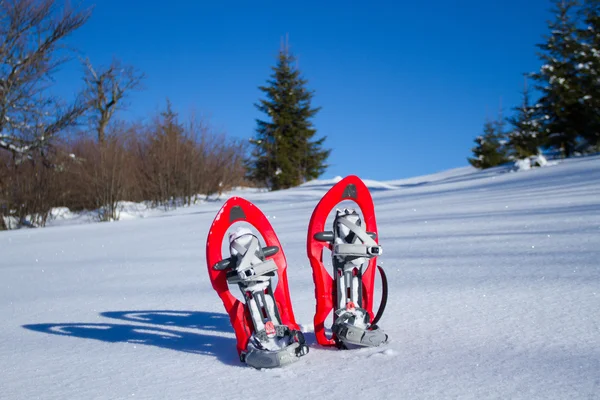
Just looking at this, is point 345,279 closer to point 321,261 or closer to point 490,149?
point 321,261

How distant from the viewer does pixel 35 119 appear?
13.1m

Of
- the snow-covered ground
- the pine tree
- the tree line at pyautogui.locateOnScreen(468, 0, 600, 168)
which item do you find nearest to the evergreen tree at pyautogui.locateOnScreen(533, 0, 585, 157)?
the tree line at pyautogui.locateOnScreen(468, 0, 600, 168)

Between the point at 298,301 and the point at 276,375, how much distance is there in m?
0.98

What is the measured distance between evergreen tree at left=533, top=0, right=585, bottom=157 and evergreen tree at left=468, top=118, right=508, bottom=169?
376 cm

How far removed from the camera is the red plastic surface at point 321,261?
183 cm

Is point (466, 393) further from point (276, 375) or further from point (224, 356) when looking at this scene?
point (224, 356)

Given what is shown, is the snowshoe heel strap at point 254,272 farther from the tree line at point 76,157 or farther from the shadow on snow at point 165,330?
the tree line at point 76,157

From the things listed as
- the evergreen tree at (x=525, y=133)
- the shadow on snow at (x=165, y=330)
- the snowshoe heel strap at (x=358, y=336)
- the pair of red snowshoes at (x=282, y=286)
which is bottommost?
the shadow on snow at (x=165, y=330)

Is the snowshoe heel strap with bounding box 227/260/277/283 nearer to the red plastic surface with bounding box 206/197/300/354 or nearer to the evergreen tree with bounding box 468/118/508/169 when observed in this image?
the red plastic surface with bounding box 206/197/300/354

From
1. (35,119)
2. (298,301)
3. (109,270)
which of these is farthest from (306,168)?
(298,301)

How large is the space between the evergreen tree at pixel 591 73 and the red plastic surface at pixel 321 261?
1910 centimetres

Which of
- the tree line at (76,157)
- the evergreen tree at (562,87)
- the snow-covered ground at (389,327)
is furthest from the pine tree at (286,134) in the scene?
the snow-covered ground at (389,327)

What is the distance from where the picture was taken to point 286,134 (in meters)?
23.8

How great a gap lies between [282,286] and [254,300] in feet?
0.56
